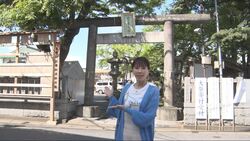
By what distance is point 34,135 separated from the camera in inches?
558

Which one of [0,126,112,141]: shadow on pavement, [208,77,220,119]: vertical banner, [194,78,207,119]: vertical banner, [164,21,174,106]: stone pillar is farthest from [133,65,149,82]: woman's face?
[164,21,174,106]: stone pillar

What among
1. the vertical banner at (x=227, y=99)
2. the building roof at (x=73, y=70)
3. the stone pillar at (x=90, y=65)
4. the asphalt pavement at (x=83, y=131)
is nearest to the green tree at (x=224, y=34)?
the vertical banner at (x=227, y=99)

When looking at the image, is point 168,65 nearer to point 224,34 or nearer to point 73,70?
point 224,34

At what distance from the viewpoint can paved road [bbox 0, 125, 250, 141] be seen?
1387 centimetres

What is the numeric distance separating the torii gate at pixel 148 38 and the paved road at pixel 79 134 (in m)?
3.70

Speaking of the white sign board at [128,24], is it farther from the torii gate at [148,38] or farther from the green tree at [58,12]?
the green tree at [58,12]

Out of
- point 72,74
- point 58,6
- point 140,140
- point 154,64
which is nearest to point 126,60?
point 72,74

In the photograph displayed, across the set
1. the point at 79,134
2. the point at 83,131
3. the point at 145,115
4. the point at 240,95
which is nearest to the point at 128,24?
the point at 240,95

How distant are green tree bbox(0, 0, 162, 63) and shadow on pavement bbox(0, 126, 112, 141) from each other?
5.44m

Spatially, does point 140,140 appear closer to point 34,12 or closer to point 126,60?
point 34,12

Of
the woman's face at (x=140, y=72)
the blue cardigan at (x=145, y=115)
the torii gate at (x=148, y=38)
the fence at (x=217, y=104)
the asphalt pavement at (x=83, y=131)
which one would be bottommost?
the asphalt pavement at (x=83, y=131)

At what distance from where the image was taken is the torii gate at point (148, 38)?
19875mm

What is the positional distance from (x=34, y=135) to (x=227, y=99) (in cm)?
808

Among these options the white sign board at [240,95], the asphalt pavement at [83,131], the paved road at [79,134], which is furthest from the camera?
the white sign board at [240,95]
